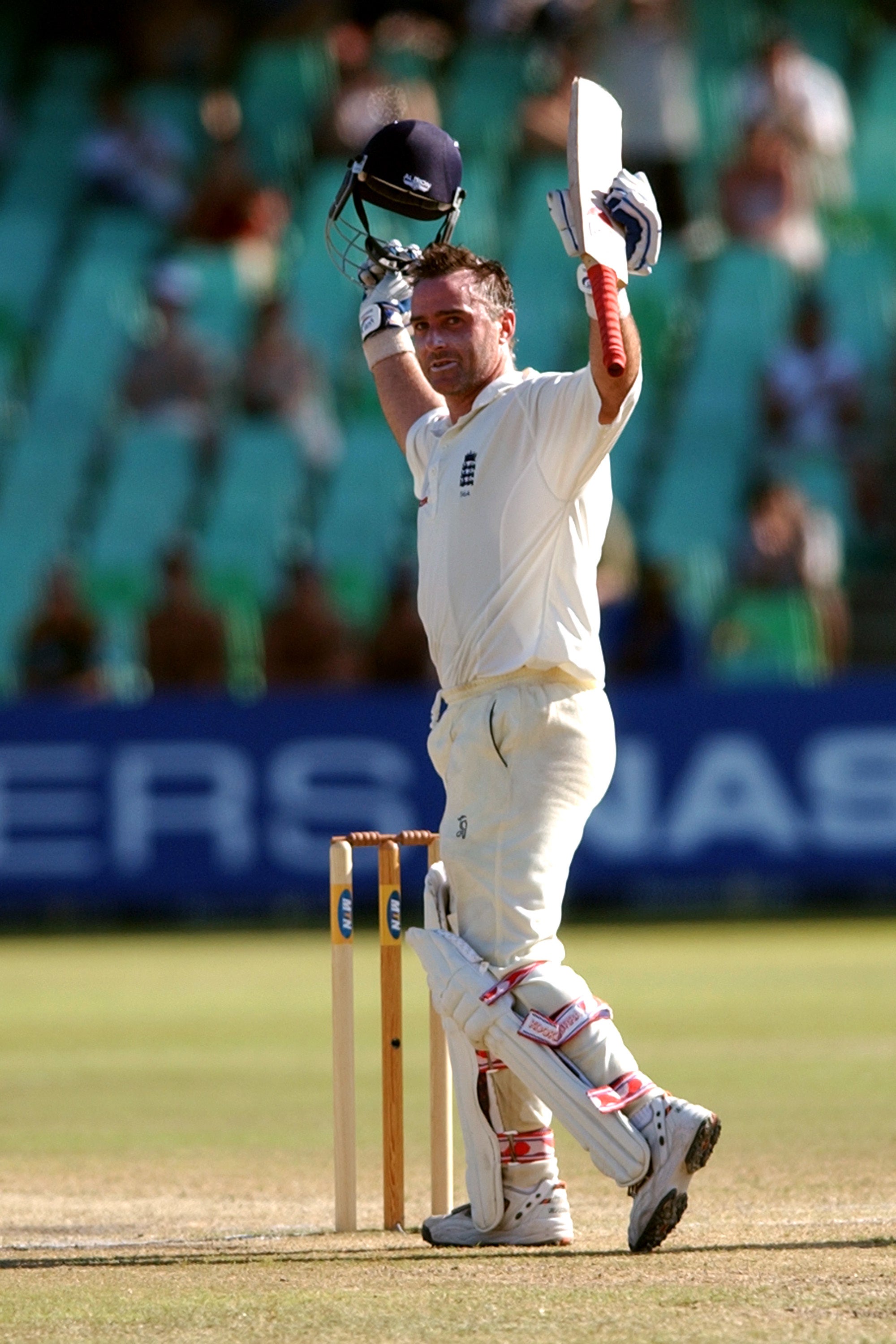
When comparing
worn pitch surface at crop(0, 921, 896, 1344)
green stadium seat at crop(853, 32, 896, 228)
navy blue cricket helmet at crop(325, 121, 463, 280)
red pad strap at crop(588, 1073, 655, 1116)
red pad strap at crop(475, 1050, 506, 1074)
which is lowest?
worn pitch surface at crop(0, 921, 896, 1344)

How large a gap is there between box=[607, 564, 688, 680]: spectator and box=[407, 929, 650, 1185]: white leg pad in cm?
935

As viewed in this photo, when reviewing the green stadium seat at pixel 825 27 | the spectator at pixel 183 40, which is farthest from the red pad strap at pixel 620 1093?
the spectator at pixel 183 40

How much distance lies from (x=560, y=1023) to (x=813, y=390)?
1254 cm

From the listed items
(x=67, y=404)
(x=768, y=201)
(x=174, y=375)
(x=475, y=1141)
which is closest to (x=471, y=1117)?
(x=475, y=1141)

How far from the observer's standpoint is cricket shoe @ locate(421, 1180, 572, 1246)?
5.18 m

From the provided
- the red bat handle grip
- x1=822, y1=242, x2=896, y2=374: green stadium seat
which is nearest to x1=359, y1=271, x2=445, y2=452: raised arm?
the red bat handle grip

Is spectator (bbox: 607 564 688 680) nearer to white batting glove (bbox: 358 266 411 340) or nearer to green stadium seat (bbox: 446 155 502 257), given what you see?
green stadium seat (bbox: 446 155 502 257)

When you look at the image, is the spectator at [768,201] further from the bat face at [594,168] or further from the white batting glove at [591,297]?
the white batting glove at [591,297]

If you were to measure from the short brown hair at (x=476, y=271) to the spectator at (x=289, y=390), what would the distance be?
39.6 feet

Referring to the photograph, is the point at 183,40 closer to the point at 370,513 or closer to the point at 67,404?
the point at 67,404

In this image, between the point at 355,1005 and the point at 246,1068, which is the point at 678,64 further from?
the point at 246,1068

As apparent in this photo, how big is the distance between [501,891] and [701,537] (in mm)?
11700

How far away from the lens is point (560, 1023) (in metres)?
5.05

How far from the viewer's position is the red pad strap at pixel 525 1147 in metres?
5.22
